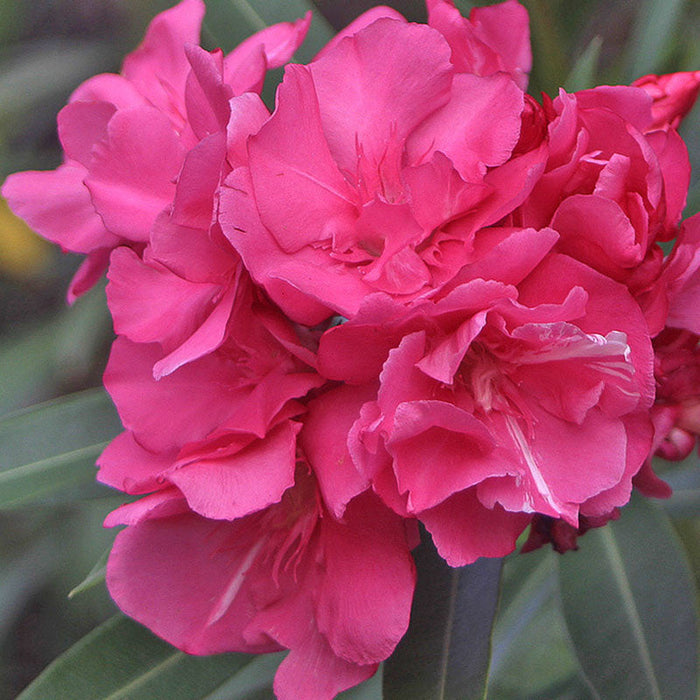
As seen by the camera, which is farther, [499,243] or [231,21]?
[231,21]

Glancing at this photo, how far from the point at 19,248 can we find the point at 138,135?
4.64 feet

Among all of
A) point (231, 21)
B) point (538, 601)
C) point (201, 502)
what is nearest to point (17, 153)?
point (231, 21)

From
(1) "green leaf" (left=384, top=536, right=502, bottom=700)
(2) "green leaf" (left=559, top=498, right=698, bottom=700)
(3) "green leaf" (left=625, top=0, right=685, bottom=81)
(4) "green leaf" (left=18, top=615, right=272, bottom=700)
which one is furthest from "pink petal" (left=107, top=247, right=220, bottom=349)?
(3) "green leaf" (left=625, top=0, right=685, bottom=81)

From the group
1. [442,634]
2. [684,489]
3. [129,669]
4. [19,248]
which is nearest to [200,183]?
[442,634]

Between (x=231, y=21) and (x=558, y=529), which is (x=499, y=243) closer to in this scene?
(x=558, y=529)

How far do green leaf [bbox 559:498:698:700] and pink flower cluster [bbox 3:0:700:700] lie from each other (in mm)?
250

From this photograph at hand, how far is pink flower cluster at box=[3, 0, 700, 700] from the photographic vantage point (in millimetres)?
560

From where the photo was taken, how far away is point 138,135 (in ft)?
2.21

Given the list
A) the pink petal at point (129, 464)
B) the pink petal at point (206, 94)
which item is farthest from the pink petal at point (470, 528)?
the pink petal at point (206, 94)

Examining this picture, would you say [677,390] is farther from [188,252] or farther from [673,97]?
[188,252]

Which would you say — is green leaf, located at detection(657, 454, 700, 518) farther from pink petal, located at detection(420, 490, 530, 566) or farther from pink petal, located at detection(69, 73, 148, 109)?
pink petal, located at detection(69, 73, 148, 109)

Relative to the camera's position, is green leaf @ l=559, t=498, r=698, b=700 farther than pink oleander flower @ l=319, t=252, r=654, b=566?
Yes

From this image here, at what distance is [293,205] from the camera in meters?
0.59

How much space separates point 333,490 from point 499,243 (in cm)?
21
